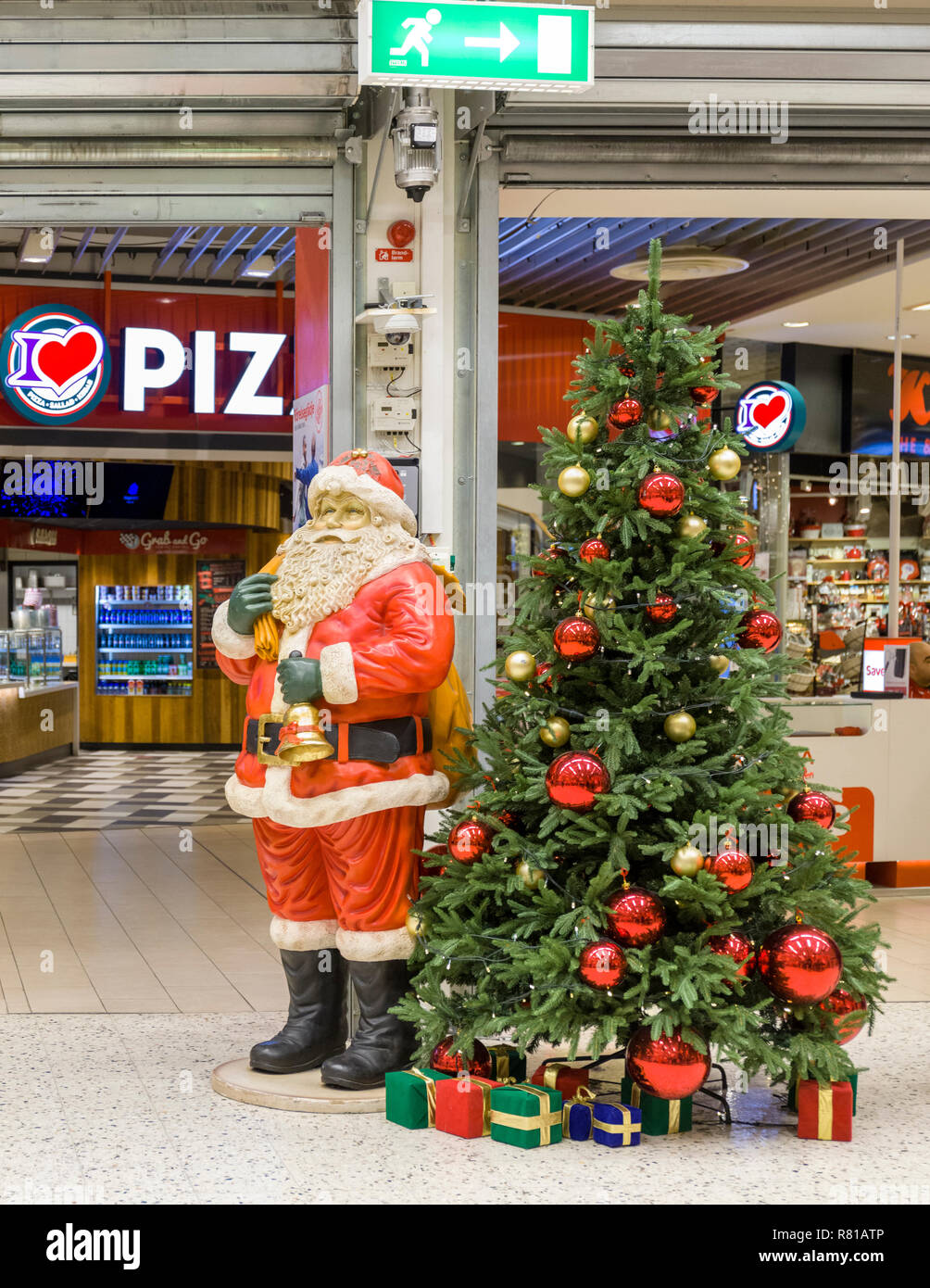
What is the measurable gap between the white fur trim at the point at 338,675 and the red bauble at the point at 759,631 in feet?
3.27

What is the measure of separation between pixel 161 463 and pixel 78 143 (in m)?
8.94

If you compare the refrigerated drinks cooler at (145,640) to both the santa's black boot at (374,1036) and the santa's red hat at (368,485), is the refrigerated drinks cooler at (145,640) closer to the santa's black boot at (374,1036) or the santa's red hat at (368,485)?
the santa's red hat at (368,485)

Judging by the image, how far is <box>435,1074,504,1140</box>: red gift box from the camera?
329 centimetres

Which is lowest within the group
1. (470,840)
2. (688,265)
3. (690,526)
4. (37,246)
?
(470,840)

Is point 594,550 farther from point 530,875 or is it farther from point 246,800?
point 246,800

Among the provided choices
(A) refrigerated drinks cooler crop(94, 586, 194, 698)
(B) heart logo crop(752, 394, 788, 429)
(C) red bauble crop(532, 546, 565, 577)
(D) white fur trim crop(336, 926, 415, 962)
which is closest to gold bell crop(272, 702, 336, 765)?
(D) white fur trim crop(336, 926, 415, 962)

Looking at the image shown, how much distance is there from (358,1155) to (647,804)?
1.03 m

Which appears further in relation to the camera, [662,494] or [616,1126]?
[662,494]

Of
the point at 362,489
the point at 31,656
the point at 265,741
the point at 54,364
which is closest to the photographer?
the point at 265,741

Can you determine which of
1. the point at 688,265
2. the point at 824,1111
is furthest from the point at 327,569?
the point at 688,265

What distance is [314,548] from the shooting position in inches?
143

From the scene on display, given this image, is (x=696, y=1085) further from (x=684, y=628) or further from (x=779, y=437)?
(x=779, y=437)

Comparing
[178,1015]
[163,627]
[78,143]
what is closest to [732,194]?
[78,143]

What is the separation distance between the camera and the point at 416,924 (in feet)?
11.6
